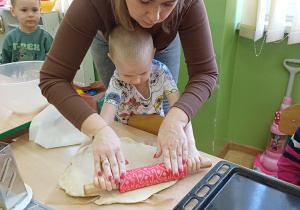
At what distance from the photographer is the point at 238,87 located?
1814 mm

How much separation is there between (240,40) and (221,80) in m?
0.28

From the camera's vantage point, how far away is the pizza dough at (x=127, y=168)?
0.65m

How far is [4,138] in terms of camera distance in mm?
911

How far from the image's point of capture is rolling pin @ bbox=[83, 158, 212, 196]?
644 millimetres

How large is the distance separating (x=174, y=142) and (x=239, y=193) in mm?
194

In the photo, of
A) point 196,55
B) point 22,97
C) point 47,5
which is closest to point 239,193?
point 196,55

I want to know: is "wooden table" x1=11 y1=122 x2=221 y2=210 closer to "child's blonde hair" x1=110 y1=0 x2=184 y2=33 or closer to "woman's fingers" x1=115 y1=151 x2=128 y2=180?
"woman's fingers" x1=115 y1=151 x2=128 y2=180

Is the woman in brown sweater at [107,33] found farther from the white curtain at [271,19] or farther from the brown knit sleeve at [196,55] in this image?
the white curtain at [271,19]

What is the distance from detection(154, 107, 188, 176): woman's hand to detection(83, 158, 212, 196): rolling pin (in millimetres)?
15

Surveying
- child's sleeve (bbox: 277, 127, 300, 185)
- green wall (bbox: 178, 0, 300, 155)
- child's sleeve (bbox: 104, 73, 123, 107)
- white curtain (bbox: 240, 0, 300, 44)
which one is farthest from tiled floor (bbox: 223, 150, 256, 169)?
child's sleeve (bbox: 104, 73, 123, 107)

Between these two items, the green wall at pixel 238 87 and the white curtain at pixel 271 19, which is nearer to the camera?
the white curtain at pixel 271 19

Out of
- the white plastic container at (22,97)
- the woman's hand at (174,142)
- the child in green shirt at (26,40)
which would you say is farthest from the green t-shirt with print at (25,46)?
the woman's hand at (174,142)

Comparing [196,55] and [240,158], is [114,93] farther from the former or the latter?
[240,158]

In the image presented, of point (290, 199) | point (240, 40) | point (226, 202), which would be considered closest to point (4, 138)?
point (226, 202)
